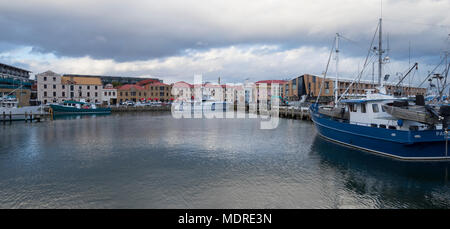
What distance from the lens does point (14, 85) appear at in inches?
2707

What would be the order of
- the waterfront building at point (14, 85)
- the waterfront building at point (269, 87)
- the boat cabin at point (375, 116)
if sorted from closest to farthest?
the boat cabin at point (375, 116), the waterfront building at point (14, 85), the waterfront building at point (269, 87)

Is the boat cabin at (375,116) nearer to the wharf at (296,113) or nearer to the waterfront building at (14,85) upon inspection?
the wharf at (296,113)

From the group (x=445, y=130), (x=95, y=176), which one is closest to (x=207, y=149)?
(x=95, y=176)

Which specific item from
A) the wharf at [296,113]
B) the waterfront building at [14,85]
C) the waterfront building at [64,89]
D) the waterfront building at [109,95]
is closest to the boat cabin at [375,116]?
the wharf at [296,113]

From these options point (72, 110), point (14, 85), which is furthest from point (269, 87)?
point (14, 85)

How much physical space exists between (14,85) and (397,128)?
87.3m

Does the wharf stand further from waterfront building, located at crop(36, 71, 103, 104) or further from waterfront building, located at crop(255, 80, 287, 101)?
waterfront building, located at crop(36, 71, 103, 104)

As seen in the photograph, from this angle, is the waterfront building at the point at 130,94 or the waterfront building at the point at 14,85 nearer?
the waterfront building at the point at 14,85

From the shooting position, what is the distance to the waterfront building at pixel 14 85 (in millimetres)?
61581

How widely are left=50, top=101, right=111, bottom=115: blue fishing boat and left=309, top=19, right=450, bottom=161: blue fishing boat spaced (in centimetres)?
5982

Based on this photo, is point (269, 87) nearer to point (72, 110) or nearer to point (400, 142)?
point (72, 110)

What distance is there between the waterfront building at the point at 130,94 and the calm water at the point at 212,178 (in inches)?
2526
